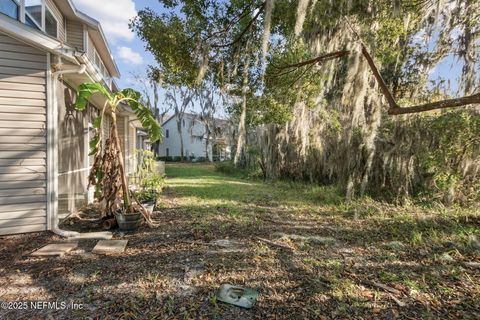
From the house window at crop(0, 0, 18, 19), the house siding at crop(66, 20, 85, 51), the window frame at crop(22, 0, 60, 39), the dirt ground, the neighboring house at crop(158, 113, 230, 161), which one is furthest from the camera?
the neighboring house at crop(158, 113, 230, 161)

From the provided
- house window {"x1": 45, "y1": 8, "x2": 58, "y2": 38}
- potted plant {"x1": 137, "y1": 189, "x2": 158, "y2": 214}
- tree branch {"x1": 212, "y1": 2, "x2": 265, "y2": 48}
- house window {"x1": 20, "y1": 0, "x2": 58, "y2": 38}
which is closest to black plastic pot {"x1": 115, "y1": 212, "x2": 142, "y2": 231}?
potted plant {"x1": 137, "y1": 189, "x2": 158, "y2": 214}

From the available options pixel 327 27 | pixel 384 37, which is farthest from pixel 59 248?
pixel 384 37

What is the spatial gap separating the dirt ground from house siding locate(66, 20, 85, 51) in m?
5.32

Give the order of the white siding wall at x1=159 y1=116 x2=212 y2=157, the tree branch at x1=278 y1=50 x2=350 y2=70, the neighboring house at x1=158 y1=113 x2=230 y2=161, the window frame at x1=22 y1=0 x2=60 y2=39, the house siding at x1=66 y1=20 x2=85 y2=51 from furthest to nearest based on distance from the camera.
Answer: the white siding wall at x1=159 y1=116 x2=212 y2=157, the neighboring house at x1=158 y1=113 x2=230 y2=161, the house siding at x1=66 y1=20 x2=85 y2=51, the window frame at x1=22 y1=0 x2=60 y2=39, the tree branch at x1=278 y1=50 x2=350 y2=70

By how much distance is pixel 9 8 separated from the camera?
480 cm

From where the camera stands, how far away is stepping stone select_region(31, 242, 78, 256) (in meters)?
3.54

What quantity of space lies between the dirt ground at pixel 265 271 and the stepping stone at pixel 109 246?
0.12 m

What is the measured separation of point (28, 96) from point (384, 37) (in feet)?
21.0

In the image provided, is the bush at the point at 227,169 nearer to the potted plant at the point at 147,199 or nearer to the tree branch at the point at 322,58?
the potted plant at the point at 147,199

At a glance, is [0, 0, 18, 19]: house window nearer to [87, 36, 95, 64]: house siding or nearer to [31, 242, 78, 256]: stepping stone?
[87, 36, 95, 64]: house siding

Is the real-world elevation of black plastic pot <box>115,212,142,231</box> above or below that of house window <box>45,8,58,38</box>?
below

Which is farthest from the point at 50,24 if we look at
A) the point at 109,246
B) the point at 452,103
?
the point at 452,103

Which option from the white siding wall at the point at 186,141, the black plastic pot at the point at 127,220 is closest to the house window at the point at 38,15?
the black plastic pot at the point at 127,220

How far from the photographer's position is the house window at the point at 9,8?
15.3 ft
